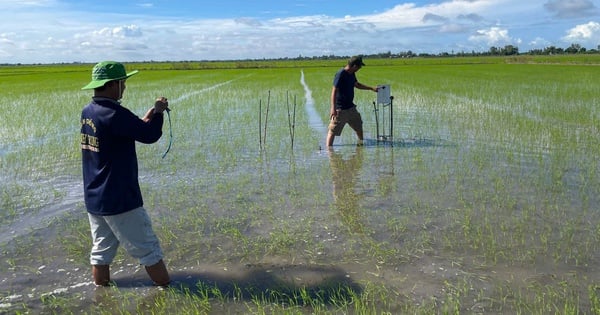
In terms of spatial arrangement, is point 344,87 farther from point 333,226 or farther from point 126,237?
point 126,237

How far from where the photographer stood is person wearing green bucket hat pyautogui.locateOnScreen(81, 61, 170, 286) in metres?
3.02

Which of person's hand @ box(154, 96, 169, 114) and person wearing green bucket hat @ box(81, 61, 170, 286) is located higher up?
person's hand @ box(154, 96, 169, 114)

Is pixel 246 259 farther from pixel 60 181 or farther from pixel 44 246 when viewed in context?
pixel 60 181

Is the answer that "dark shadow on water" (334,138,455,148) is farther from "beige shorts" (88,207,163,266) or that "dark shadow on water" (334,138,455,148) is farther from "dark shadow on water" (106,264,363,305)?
"beige shorts" (88,207,163,266)

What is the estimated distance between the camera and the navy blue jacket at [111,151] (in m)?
3.00

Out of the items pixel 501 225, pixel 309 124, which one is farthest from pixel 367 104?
pixel 501 225

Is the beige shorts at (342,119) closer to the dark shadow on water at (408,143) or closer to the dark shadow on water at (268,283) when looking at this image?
the dark shadow on water at (408,143)

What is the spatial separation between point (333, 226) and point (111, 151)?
216cm

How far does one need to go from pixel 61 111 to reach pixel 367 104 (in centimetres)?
906

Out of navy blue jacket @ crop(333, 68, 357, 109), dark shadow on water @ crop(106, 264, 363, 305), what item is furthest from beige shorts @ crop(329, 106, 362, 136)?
dark shadow on water @ crop(106, 264, 363, 305)

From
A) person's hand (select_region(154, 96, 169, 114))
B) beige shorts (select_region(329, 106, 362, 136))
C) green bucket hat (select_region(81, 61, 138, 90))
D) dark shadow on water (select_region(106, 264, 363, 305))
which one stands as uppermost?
green bucket hat (select_region(81, 61, 138, 90))

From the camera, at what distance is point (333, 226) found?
4.47 m

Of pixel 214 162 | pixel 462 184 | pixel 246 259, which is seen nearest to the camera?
pixel 246 259

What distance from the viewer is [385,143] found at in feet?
27.5
